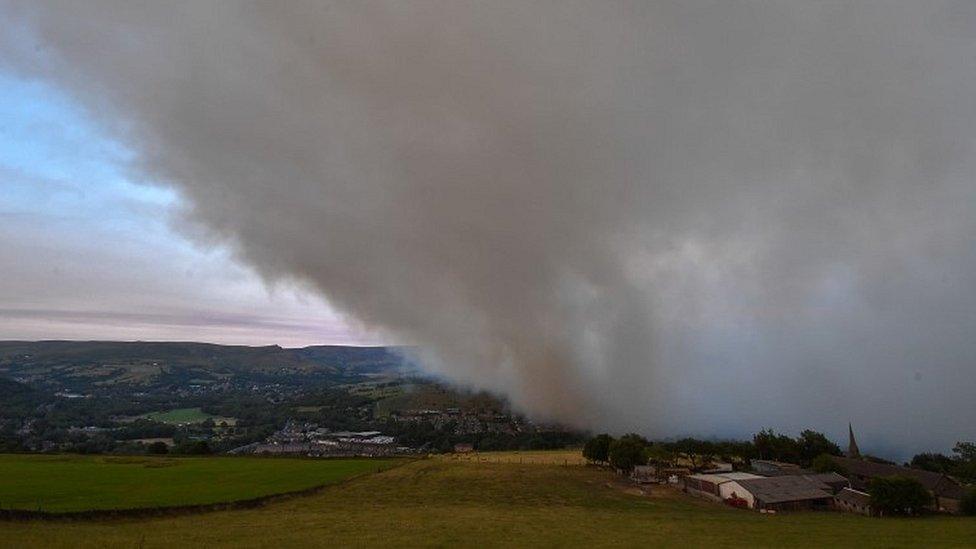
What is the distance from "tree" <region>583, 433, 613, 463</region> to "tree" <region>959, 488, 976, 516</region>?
47937mm

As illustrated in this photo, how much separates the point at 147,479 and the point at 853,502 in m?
82.1

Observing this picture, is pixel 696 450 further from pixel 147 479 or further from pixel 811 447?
pixel 147 479

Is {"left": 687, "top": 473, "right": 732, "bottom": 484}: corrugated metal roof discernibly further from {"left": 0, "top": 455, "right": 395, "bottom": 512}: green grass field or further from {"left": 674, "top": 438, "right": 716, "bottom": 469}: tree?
{"left": 0, "top": 455, "right": 395, "bottom": 512}: green grass field

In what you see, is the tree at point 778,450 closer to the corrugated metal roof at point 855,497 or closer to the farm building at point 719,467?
the farm building at point 719,467

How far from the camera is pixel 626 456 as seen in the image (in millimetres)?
85062

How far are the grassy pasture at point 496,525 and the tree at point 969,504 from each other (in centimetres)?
671

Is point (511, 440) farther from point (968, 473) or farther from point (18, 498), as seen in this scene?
point (18, 498)

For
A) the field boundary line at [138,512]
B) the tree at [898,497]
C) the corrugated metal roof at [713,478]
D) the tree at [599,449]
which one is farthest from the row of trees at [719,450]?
the field boundary line at [138,512]

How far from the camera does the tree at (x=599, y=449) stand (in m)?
97.3

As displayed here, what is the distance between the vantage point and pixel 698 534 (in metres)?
39.5

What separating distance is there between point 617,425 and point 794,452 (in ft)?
327

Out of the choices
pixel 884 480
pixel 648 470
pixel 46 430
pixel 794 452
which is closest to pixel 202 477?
pixel 648 470

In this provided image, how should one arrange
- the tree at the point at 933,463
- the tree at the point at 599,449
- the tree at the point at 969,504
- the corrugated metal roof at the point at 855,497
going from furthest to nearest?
the tree at the point at 933,463 < the tree at the point at 599,449 < the corrugated metal roof at the point at 855,497 < the tree at the point at 969,504

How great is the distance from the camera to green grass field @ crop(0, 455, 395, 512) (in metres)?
52.9
